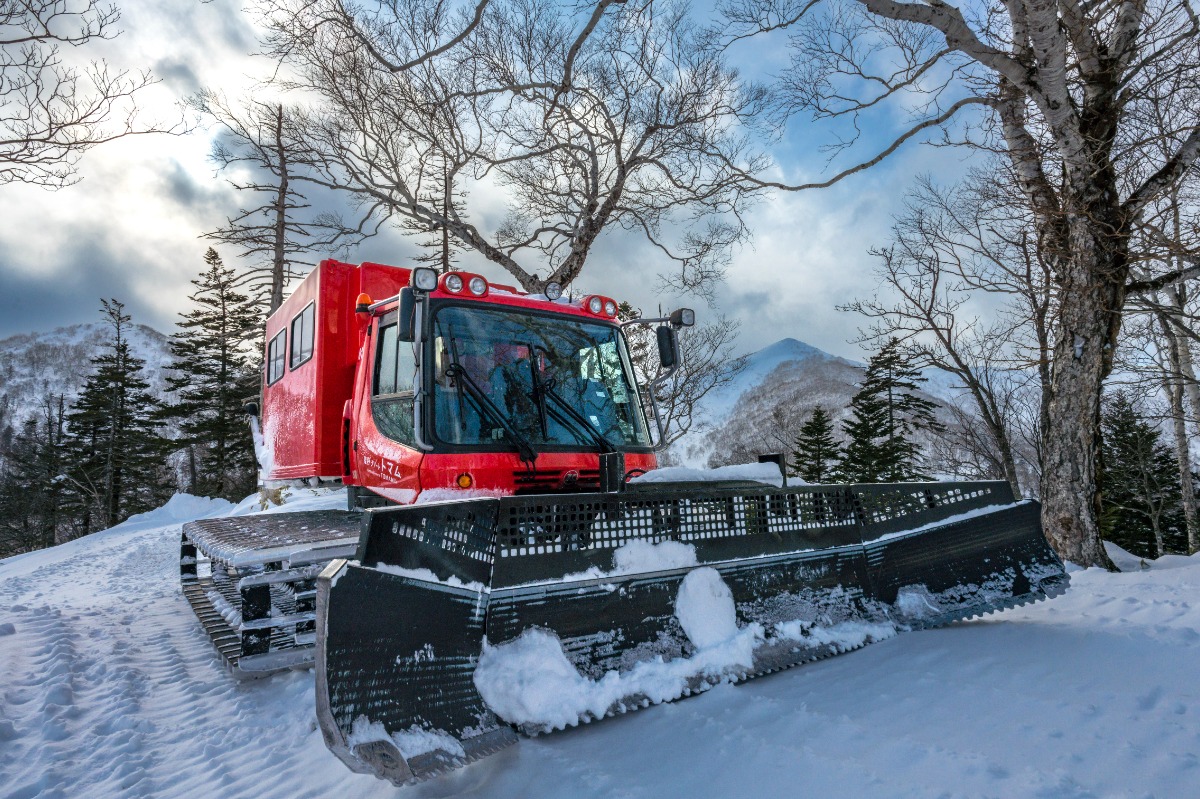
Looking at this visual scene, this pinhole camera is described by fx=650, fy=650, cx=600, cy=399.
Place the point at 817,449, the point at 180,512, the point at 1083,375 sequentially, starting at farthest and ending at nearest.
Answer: the point at 817,449
the point at 180,512
the point at 1083,375

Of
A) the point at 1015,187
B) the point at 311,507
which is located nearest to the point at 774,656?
the point at 311,507

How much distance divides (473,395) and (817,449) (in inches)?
1114

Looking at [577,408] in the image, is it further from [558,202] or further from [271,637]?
[558,202]

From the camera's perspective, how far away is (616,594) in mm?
2867

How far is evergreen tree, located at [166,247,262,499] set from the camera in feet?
102

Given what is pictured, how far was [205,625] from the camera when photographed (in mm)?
5035

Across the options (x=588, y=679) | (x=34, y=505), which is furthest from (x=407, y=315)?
(x=34, y=505)

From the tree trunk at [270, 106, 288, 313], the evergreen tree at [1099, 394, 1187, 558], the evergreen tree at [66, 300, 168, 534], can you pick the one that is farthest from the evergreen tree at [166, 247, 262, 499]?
the evergreen tree at [1099, 394, 1187, 558]

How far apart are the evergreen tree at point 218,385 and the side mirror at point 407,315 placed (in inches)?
1178

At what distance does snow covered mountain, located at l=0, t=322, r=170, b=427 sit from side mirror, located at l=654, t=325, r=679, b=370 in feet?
445

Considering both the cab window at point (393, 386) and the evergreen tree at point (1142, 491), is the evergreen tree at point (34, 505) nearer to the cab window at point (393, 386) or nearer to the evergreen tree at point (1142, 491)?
the cab window at point (393, 386)

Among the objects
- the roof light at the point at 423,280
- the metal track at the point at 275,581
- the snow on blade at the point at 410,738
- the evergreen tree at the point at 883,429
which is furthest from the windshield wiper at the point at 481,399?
the evergreen tree at the point at 883,429

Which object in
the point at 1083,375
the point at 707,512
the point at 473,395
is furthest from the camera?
the point at 1083,375

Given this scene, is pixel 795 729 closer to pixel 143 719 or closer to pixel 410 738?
pixel 410 738
